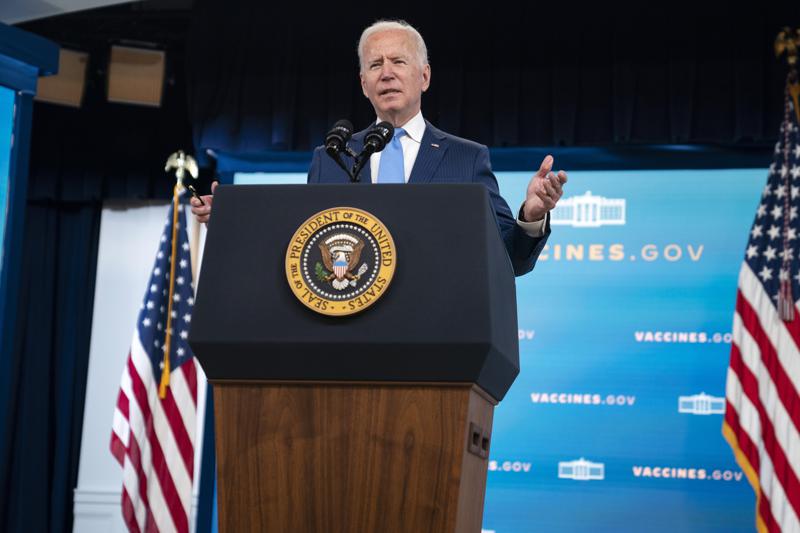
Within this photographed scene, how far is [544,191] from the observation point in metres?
1.83

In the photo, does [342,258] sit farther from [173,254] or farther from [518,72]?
[518,72]

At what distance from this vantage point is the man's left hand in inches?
70.8

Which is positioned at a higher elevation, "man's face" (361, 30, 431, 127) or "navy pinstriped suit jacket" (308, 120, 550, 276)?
"man's face" (361, 30, 431, 127)

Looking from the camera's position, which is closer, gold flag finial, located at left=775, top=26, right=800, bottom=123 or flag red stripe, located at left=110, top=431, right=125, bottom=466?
gold flag finial, located at left=775, top=26, right=800, bottom=123

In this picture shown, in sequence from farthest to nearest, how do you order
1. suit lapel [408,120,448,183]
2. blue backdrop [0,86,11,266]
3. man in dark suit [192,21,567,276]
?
blue backdrop [0,86,11,266] → suit lapel [408,120,448,183] → man in dark suit [192,21,567,276]

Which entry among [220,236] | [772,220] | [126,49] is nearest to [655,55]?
[772,220]

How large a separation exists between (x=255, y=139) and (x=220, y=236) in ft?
14.4

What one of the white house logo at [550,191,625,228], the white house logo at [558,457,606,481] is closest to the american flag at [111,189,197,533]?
the white house logo at [558,457,606,481]

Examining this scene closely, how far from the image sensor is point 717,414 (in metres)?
5.40

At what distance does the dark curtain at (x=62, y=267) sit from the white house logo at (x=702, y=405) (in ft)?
11.2

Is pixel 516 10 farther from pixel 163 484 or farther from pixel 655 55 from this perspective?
pixel 163 484

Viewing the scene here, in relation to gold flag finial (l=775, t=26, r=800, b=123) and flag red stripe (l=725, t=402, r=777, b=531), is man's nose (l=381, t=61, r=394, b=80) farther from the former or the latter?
gold flag finial (l=775, t=26, r=800, b=123)

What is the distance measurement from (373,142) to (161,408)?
3.95 meters

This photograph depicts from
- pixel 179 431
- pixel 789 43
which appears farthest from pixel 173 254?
pixel 789 43
